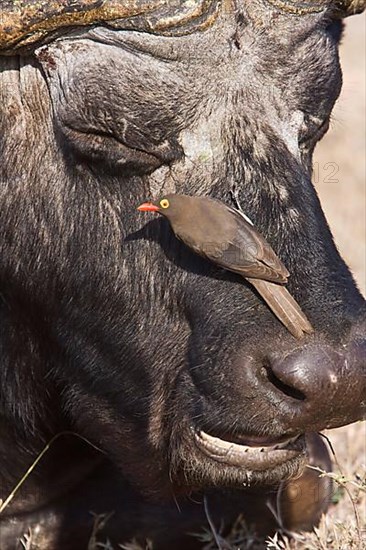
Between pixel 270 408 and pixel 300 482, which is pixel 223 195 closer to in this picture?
pixel 270 408

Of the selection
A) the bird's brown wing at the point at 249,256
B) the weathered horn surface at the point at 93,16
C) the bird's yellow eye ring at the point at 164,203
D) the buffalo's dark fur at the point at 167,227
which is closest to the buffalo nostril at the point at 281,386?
the buffalo's dark fur at the point at 167,227

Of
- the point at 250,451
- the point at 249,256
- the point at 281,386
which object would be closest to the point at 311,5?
the point at 249,256

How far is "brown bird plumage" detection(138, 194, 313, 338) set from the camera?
3.76m

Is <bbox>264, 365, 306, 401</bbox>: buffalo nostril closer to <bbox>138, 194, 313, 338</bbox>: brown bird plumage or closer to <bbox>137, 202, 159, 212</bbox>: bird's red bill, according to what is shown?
<bbox>138, 194, 313, 338</bbox>: brown bird plumage

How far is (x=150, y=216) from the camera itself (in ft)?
13.5

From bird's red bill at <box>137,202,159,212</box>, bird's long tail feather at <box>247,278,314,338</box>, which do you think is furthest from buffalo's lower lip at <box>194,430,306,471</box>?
bird's red bill at <box>137,202,159,212</box>

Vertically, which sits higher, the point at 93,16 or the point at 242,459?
the point at 93,16

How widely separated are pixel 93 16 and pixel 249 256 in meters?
0.83

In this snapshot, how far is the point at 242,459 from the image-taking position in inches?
155

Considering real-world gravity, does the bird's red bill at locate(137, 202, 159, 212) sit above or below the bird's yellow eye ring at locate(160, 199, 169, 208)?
below

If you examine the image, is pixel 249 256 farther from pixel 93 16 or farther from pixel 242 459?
pixel 93 16

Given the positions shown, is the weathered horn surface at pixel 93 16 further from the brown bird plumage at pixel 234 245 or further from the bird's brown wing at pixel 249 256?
the bird's brown wing at pixel 249 256

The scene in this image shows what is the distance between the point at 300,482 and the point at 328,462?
23cm

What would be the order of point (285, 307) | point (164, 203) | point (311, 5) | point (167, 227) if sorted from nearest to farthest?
point (285, 307) < point (164, 203) < point (167, 227) < point (311, 5)
